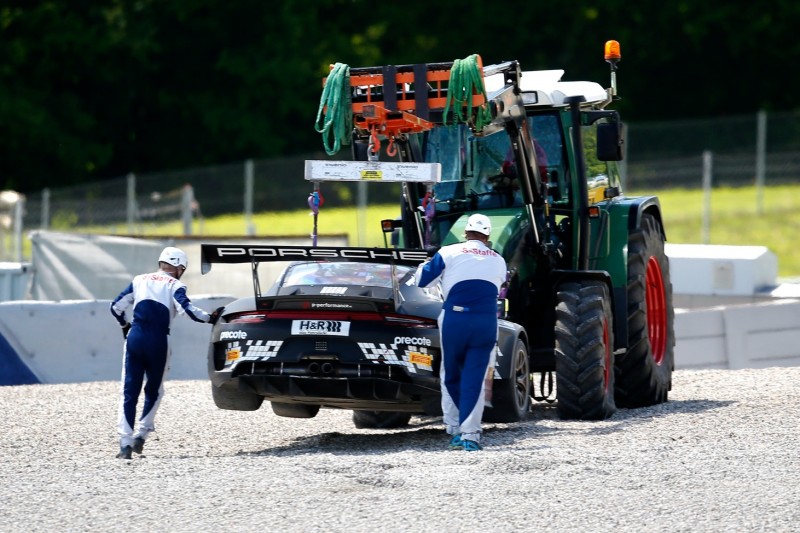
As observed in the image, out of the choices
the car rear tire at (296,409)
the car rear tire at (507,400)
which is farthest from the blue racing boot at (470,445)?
the car rear tire at (296,409)

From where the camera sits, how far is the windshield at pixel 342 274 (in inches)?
441

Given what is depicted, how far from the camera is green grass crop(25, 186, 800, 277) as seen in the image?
1217 inches

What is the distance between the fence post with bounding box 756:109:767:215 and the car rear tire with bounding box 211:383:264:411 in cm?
2322

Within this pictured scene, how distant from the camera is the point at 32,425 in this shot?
1259 centimetres

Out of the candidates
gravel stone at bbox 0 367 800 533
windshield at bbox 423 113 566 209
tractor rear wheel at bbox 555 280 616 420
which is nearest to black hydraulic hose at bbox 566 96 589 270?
windshield at bbox 423 113 566 209

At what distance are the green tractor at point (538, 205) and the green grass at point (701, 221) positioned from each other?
1646 cm

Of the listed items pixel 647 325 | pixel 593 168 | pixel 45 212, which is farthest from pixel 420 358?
pixel 45 212

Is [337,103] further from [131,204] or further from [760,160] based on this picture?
[760,160]

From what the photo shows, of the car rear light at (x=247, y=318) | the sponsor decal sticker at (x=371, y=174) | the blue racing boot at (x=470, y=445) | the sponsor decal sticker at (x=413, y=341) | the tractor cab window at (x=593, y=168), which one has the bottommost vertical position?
the blue racing boot at (x=470, y=445)

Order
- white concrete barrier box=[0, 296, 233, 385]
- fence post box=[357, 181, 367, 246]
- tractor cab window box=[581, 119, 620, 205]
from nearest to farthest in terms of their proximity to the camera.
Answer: tractor cab window box=[581, 119, 620, 205]
white concrete barrier box=[0, 296, 233, 385]
fence post box=[357, 181, 367, 246]

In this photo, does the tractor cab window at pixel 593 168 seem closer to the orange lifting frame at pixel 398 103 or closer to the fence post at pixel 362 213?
the orange lifting frame at pixel 398 103

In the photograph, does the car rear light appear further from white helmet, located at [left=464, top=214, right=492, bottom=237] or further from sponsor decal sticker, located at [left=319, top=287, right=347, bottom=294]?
white helmet, located at [left=464, top=214, right=492, bottom=237]

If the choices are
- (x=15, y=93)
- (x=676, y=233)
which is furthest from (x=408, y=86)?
(x=15, y=93)

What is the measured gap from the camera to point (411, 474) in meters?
9.38
